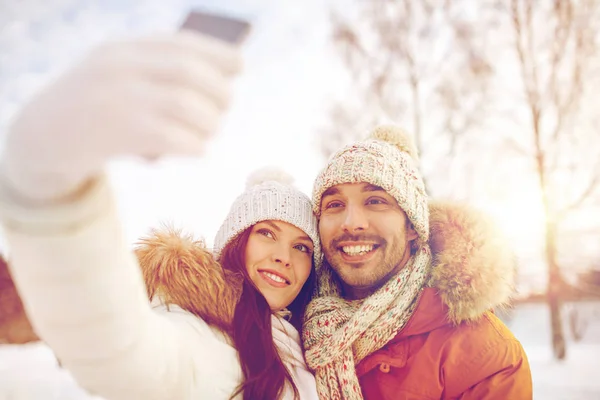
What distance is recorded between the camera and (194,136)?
2.30ft

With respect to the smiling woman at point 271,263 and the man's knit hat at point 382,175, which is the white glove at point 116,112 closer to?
the smiling woman at point 271,263

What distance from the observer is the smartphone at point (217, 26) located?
735mm

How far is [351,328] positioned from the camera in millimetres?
2039

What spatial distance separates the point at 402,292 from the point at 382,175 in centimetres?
65

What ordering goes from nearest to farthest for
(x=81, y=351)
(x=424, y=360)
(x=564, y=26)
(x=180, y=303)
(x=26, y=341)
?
(x=81, y=351)
(x=180, y=303)
(x=424, y=360)
(x=26, y=341)
(x=564, y=26)

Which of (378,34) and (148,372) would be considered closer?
(148,372)

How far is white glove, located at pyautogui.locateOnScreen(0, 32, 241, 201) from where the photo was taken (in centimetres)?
67

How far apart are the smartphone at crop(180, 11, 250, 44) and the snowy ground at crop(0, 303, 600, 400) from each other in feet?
17.3

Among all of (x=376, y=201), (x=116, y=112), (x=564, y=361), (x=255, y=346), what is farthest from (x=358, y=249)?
(x=564, y=361)

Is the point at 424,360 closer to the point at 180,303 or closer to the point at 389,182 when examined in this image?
the point at 389,182

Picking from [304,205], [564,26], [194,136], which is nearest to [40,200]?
[194,136]

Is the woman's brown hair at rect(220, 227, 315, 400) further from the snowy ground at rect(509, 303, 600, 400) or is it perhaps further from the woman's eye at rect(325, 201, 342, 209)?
the snowy ground at rect(509, 303, 600, 400)

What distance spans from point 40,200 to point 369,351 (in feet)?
5.68

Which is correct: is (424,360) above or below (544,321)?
above
